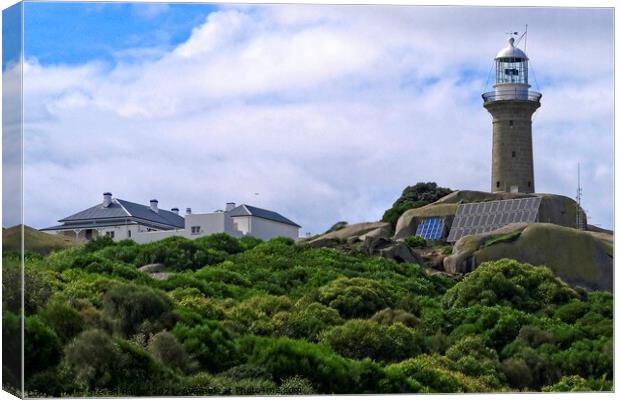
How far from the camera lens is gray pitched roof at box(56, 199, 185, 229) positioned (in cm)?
2633

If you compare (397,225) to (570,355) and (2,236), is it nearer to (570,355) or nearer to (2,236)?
(570,355)

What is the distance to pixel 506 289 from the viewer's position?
89.8 feet

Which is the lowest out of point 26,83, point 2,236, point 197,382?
point 197,382

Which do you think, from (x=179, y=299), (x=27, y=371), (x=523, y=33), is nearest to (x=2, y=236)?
(x=27, y=371)

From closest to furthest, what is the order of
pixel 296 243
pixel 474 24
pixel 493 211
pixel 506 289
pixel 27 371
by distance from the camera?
pixel 27 371, pixel 474 24, pixel 506 289, pixel 296 243, pixel 493 211

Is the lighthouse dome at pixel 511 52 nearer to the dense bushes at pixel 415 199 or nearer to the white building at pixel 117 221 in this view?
the dense bushes at pixel 415 199

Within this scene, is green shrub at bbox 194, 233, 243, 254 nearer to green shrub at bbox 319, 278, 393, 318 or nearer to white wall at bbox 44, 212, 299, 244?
white wall at bbox 44, 212, 299, 244

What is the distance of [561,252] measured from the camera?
98.8 ft

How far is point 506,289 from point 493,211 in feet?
22.1

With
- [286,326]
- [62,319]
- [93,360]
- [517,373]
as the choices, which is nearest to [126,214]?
[286,326]

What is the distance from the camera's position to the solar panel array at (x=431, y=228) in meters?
35.3

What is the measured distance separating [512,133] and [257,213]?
12789mm

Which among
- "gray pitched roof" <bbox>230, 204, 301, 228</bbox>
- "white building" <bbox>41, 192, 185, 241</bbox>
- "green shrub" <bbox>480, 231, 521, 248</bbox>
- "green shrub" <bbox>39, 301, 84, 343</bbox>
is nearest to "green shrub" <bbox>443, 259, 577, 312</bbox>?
"green shrub" <bbox>480, 231, 521, 248</bbox>

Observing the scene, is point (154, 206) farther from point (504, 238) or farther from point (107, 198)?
point (504, 238)
